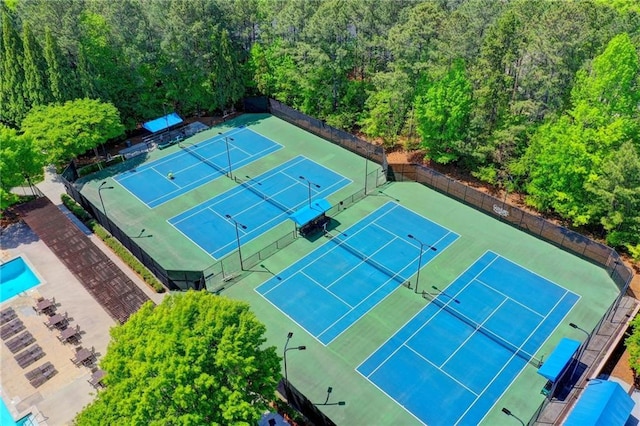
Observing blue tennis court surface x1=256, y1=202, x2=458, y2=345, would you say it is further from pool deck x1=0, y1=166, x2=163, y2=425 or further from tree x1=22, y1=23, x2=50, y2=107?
tree x1=22, y1=23, x2=50, y2=107

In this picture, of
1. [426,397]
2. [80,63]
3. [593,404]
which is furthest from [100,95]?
[593,404]

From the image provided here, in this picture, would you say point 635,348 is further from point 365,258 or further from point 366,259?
point 365,258

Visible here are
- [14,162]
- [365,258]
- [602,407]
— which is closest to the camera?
[602,407]

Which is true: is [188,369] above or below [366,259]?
above

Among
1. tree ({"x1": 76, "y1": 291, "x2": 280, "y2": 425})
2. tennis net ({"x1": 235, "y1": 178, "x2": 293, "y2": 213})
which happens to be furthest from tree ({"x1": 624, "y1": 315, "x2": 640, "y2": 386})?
tennis net ({"x1": 235, "y1": 178, "x2": 293, "y2": 213})

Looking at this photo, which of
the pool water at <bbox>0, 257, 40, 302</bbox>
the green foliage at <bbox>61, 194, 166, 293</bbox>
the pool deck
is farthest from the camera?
the green foliage at <bbox>61, 194, 166, 293</bbox>

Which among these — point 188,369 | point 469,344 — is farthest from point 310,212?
point 188,369

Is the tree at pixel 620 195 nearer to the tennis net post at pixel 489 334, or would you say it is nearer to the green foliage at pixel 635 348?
the green foliage at pixel 635 348
